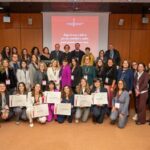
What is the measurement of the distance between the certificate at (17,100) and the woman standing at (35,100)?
133 millimetres

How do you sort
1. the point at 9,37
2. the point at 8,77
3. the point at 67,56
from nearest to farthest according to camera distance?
the point at 8,77, the point at 67,56, the point at 9,37

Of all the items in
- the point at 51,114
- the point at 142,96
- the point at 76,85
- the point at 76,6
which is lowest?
the point at 51,114

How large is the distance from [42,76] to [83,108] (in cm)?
125

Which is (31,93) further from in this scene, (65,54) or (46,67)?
(65,54)

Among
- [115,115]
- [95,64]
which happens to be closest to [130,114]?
[115,115]

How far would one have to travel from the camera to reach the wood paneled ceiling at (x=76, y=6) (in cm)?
666

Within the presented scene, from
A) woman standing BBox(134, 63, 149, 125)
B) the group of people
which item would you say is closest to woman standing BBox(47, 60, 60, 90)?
the group of people

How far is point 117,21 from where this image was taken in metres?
8.20

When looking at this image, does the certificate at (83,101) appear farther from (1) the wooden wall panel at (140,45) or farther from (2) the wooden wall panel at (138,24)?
(2) the wooden wall panel at (138,24)

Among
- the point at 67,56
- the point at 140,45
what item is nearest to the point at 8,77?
the point at 67,56

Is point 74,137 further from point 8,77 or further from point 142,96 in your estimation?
point 8,77

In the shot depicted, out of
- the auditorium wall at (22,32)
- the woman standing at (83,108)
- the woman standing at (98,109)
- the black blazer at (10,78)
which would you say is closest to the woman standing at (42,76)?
the black blazer at (10,78)

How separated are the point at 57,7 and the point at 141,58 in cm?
311

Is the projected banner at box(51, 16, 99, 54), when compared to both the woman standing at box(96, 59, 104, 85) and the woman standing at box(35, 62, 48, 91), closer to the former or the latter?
the woman standing at box(96, 59, 104, 85)
